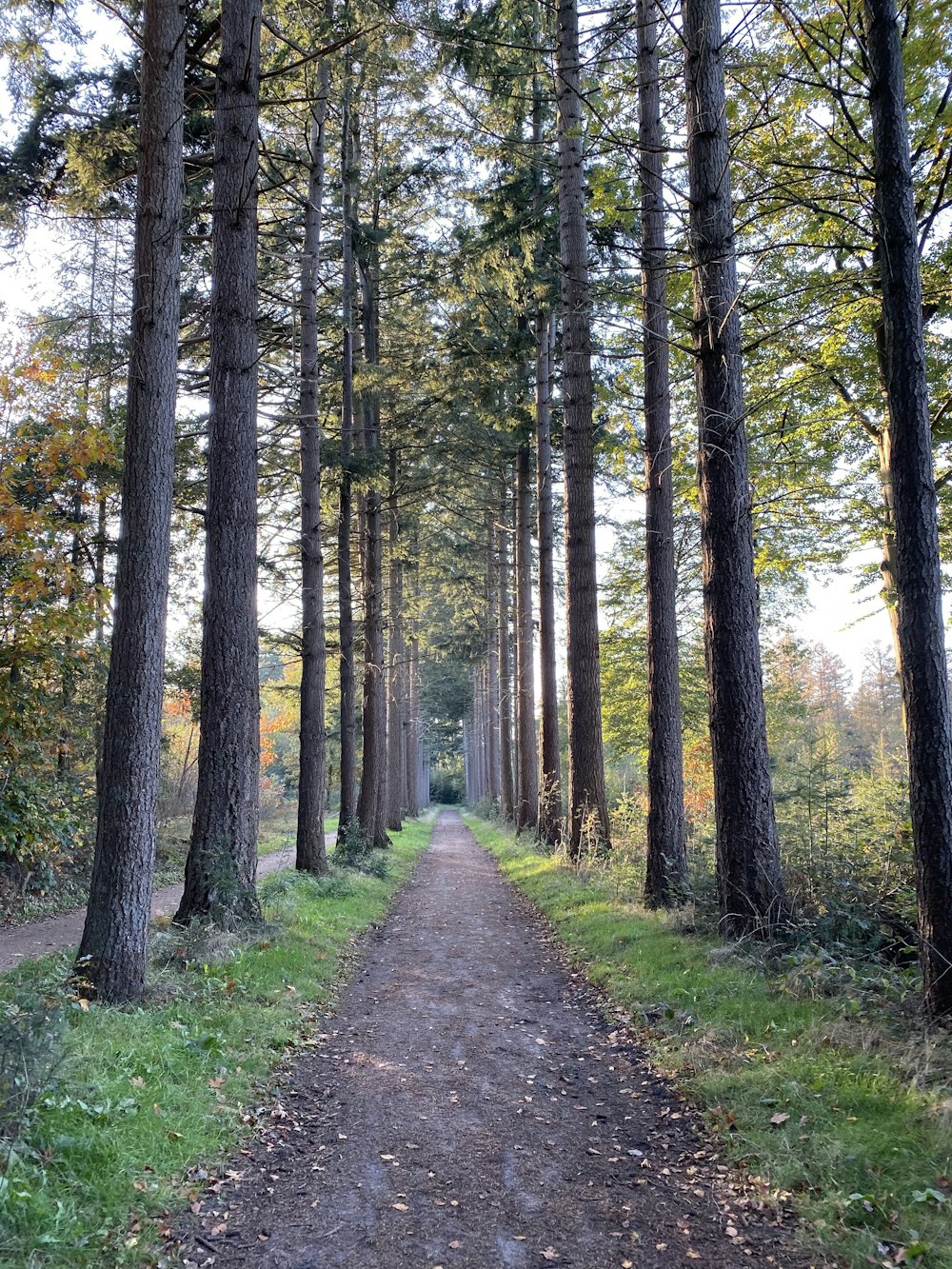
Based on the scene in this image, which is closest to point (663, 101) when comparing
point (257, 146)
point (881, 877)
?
point (257, 146)

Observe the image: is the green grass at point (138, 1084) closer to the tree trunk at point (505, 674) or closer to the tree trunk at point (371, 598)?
the tree trunk at point (371, 598)

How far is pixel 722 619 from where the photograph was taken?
6.86 meters

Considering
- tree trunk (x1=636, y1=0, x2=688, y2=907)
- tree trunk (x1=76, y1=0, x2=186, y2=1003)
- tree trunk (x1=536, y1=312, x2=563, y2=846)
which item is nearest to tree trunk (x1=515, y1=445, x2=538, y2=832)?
tree trunk (x1=536, y1=312, x2=563, y2=846)

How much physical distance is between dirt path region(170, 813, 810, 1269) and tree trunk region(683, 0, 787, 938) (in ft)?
7.27

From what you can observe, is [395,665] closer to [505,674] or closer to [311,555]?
[505,674]

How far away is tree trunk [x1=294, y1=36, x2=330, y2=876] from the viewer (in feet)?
Answer: 39.8

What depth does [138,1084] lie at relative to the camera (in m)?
4.19

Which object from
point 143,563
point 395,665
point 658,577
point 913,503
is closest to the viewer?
point 913,503

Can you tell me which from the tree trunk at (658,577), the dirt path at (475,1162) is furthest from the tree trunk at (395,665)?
the dirt path at (475,1162)

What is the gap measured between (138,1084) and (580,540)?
33.8 ft

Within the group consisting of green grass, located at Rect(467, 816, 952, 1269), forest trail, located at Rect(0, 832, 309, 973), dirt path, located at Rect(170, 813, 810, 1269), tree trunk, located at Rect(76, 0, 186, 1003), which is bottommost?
forest trail, located at Rect(0, 832, 309, 973)

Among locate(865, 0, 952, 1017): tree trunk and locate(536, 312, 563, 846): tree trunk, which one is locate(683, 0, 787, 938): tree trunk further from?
locate(536, 312, 563, 846): tree trunk

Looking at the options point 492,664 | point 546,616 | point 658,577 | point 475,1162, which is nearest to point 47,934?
point 475,1162

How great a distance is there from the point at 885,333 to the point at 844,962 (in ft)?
14.5
